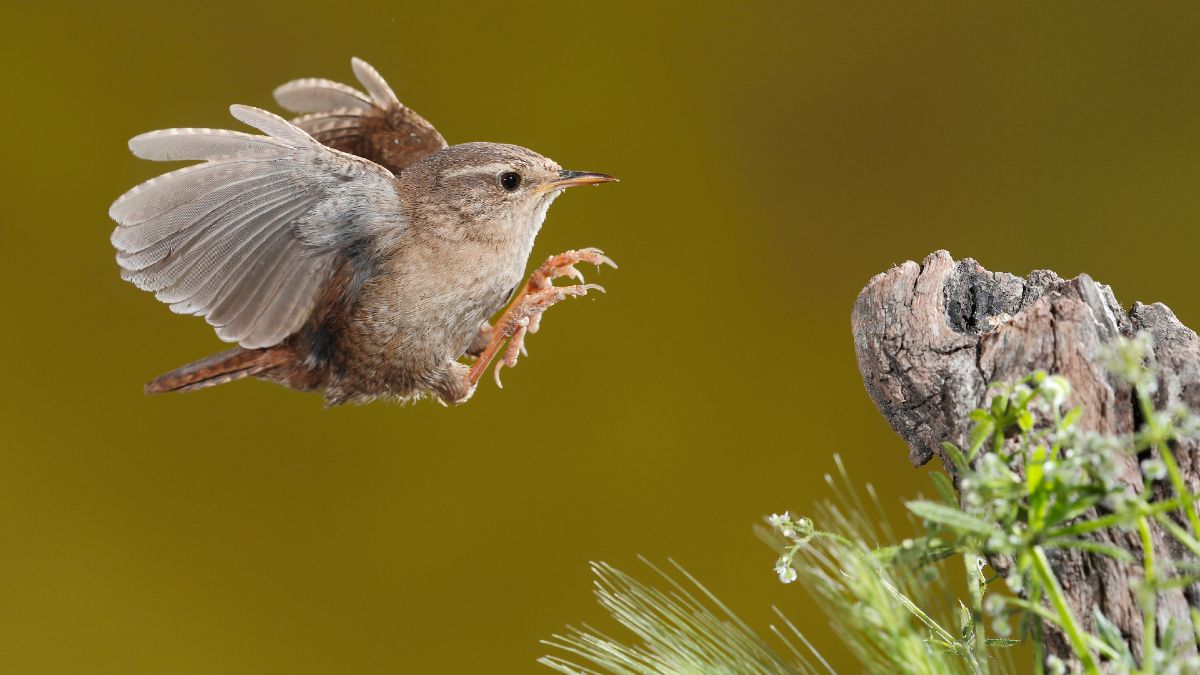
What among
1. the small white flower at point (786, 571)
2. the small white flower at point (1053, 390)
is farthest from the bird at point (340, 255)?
the small white flower at point (1053, 390)

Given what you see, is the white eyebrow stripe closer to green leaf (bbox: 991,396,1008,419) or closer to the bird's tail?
the bird's tail

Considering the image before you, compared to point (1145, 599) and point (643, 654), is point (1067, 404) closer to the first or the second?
point (1145, 599)

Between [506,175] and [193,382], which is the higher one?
[506,175]

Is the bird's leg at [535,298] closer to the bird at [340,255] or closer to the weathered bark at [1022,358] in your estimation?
the bird at [340,255]

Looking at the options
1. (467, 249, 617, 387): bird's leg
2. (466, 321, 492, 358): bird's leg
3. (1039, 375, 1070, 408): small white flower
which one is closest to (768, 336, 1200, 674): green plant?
(1039, 375, 1070, 408): small white flower

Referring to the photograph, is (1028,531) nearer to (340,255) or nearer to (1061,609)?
(1061,609)

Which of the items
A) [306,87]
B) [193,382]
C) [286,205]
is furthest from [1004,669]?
[306,87]

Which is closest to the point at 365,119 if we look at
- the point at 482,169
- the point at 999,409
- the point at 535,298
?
the point at 482,169
